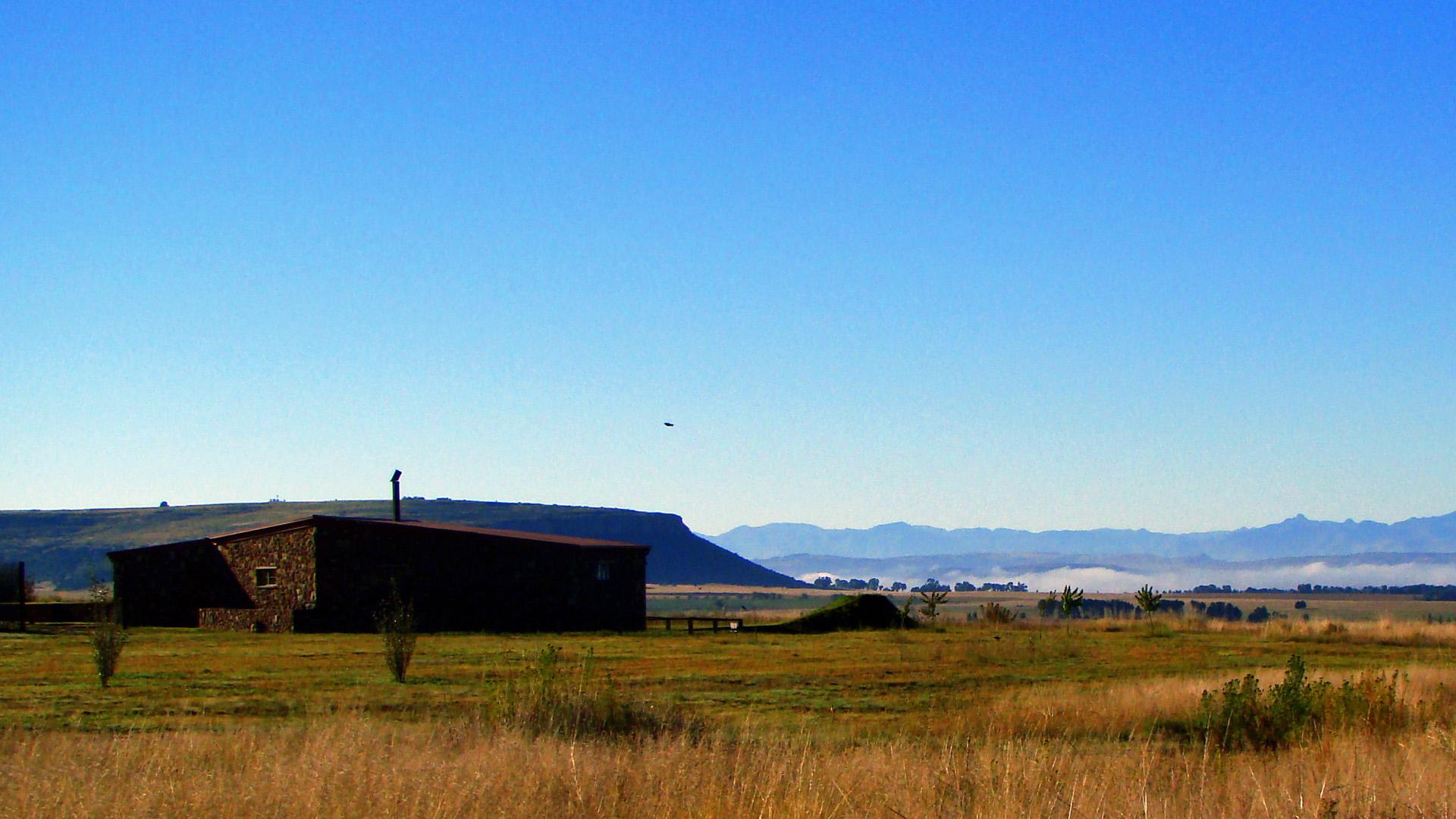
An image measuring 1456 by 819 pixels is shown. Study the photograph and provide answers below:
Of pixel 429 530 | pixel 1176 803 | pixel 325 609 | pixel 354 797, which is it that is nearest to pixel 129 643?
pixel 325 609

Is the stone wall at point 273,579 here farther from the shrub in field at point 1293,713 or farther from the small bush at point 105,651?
the shrub in field at point 1293,713

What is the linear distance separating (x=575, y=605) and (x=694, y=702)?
29.4 m

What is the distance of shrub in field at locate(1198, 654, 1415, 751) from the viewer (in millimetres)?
15922

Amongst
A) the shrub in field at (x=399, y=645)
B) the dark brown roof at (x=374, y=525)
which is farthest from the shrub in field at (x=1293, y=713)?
the dark brown roof at (x=374, y=525)

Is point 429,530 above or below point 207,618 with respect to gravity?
above

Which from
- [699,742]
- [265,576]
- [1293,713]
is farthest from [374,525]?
[1293,713]

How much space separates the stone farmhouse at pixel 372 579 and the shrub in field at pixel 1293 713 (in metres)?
32.9

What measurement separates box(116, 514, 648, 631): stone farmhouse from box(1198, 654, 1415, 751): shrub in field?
32.9 m

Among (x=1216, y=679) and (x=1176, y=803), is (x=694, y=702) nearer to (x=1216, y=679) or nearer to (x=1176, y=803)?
(x=1216, y=679)

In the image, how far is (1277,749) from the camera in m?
15.0

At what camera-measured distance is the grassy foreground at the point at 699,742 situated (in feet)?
31.8

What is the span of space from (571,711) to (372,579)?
1300 inches

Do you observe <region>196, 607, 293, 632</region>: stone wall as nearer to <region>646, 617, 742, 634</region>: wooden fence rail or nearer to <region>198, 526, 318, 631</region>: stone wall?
<region>198, 526, 318, 631</region>: stone wall

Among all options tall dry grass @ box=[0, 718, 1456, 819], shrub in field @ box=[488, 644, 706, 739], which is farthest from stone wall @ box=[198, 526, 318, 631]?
tall dry grass @ box=[0, 718, 1456, 819]
